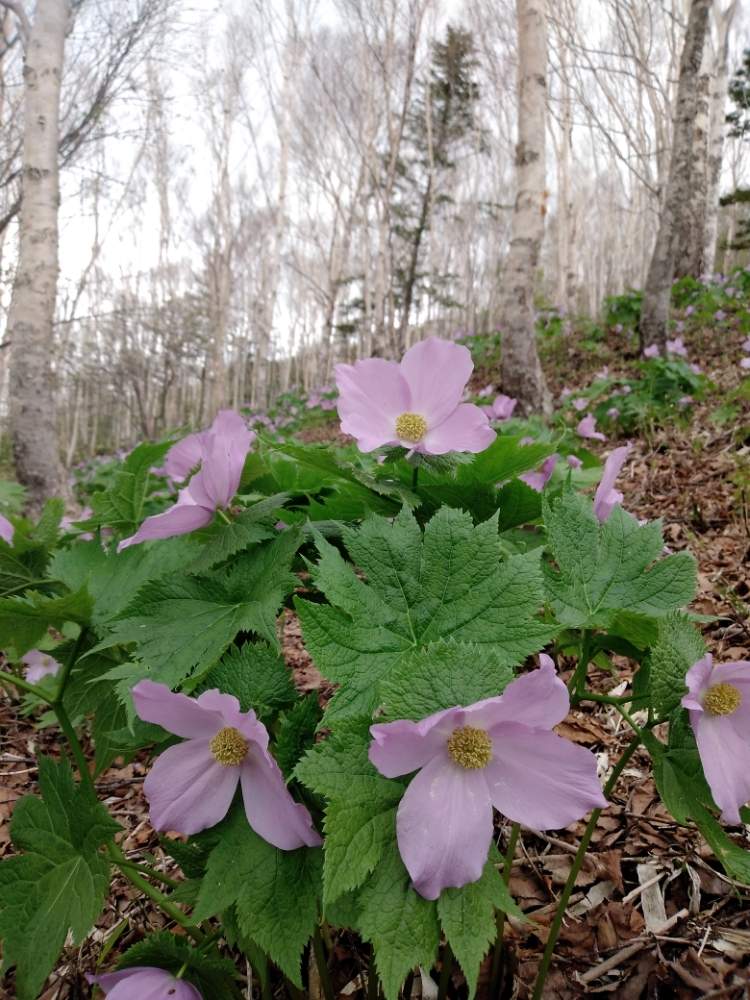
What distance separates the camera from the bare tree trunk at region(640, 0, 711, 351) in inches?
215

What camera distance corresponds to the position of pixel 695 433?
4.06 meters

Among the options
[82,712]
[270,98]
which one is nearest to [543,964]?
[82,712]

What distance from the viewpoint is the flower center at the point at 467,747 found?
51cm

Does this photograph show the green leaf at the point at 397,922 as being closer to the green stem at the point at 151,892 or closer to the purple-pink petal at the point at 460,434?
the green stem at the point at 151,892

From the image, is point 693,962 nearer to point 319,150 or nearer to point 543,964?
point 543,964

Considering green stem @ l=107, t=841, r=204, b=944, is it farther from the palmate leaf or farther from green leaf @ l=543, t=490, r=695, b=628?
green leaf @ l=543, t=490, r=695, b=628

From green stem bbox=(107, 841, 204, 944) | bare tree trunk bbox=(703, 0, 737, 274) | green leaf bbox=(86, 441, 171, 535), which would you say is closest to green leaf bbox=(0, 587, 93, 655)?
green leaf bbox=(86, 441, 171, 535)

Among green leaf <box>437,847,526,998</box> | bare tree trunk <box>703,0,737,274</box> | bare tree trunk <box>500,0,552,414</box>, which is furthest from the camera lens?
bare tree trunk <box>703,0,737,274</box>

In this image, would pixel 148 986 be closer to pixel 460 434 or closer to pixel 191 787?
pixel 191 787

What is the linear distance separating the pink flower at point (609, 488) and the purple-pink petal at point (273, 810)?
50cm

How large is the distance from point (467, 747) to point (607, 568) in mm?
292

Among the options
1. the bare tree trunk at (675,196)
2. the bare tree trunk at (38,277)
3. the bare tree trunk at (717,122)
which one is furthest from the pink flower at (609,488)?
the bare tree trunk at (717,122)

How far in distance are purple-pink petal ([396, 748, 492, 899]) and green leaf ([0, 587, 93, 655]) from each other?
1.48 feet

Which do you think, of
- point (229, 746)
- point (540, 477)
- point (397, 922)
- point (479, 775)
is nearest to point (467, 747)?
point (479, 775)
